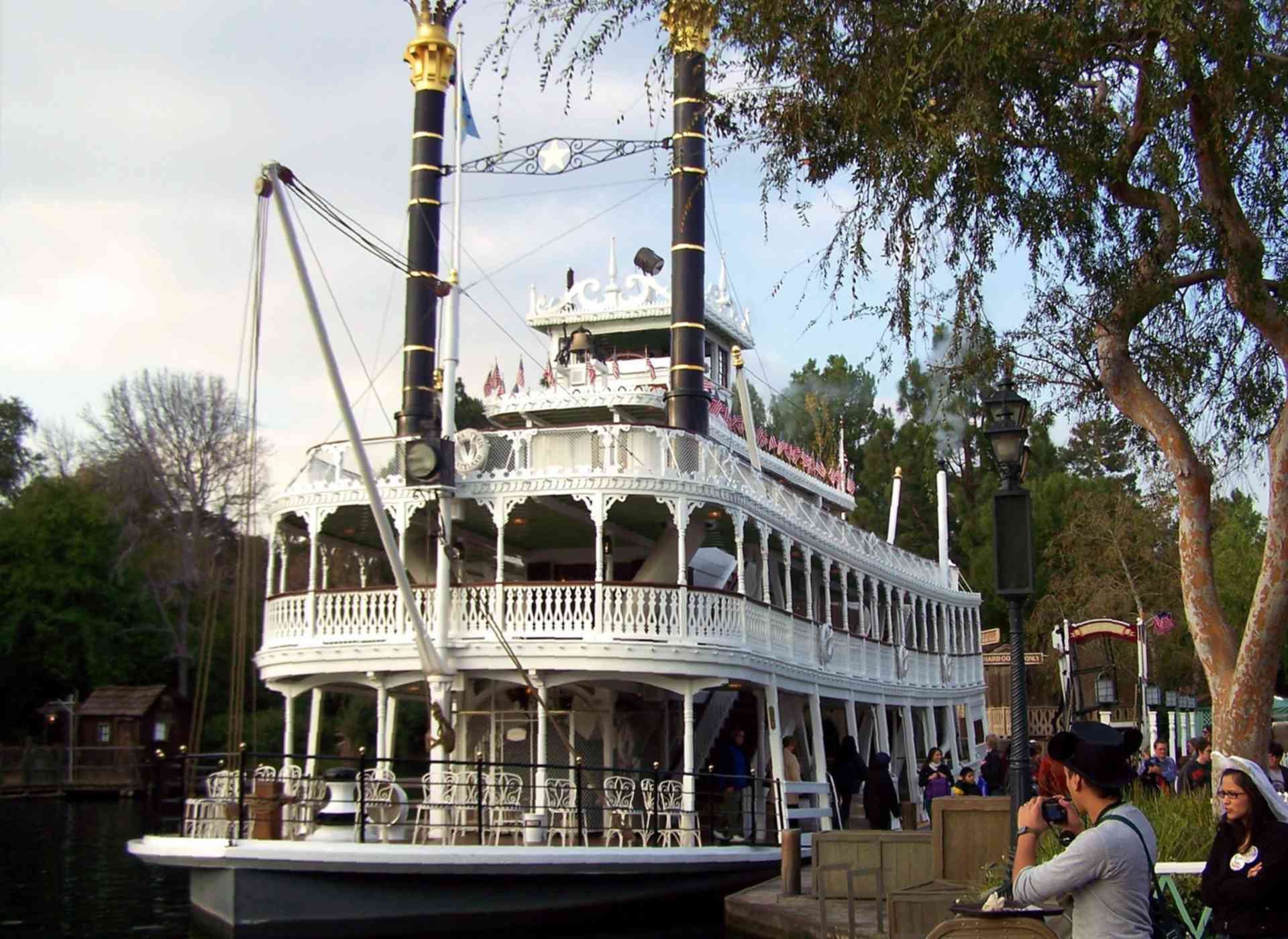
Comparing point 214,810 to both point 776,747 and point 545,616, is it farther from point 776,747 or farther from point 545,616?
point 776,747

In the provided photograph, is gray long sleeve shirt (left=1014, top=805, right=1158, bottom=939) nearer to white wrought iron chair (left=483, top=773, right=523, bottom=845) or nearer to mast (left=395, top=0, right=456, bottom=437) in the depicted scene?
white wrought iron chair (left=483, top=773, right=523, bottom=845)

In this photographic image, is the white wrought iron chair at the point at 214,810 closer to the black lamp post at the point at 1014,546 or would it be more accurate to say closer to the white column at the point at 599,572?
the white column at the point at 599,572

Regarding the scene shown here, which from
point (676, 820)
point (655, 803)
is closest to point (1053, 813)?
point (655, 803)

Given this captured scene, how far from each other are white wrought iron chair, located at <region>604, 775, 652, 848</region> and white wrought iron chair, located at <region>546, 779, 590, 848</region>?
342 millimetres

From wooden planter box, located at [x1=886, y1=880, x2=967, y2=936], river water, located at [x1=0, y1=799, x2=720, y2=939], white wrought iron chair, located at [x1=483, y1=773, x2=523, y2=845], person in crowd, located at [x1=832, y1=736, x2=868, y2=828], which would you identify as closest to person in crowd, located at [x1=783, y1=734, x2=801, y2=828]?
person in crowd, located at [x1=832, y1=736, x2=868, y2=828]

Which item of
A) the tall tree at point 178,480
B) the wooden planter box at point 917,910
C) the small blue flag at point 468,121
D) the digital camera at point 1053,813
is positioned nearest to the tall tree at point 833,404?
the tall tree at point 178,480

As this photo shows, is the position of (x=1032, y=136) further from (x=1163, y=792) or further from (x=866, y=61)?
(x=1163, y=792)

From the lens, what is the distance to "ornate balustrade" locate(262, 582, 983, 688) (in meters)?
17.5

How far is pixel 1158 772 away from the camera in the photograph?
1809 cm

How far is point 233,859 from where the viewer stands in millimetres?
14586

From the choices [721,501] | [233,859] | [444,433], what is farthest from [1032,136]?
[233,859]

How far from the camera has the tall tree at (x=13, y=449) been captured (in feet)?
194

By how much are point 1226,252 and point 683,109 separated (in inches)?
521

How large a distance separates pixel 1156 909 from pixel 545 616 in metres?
12.6
